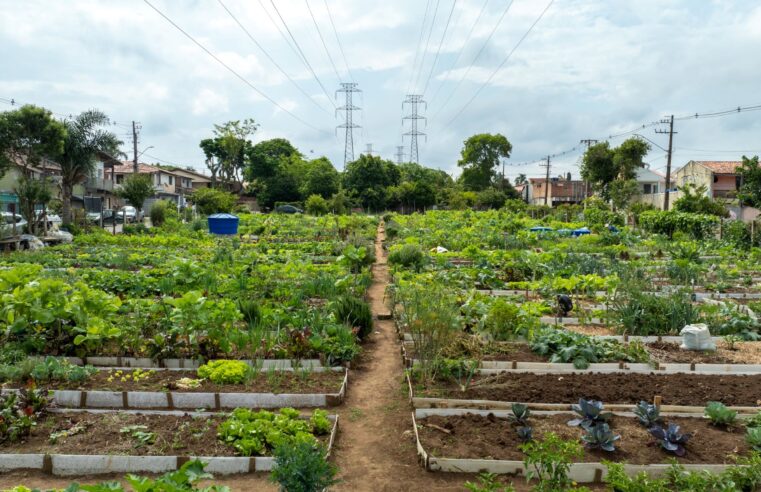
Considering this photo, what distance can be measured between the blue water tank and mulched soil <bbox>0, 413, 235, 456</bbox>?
64.2 feet

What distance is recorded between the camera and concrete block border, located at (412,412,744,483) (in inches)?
157

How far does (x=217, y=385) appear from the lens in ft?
18.1

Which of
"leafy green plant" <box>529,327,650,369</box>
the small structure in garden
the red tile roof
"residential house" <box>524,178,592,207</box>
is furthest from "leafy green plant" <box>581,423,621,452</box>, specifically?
"residential house" <box>524,178,592,207</box>

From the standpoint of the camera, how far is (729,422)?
4707 millimetres

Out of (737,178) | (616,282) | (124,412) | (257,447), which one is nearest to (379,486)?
(257,447)

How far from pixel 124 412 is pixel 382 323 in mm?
4565

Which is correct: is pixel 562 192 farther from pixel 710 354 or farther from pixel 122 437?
pixel 122 437

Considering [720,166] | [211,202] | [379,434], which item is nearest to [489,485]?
[379,434]

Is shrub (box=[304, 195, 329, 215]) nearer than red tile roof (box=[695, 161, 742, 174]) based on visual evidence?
Yes

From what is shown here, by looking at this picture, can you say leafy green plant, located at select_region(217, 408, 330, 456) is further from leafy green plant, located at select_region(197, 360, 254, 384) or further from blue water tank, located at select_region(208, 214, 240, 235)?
blue water tank, located at select_region(208, 214, 240, 235)

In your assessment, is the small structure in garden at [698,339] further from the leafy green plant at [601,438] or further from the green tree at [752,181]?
the green tree at [752,181]

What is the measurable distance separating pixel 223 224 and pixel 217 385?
19.3m

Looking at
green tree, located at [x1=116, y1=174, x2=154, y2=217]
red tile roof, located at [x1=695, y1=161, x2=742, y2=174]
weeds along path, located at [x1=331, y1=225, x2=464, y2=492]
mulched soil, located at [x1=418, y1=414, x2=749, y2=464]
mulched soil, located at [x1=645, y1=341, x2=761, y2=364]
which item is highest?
red tile roof, located at [x1=695, y1=161, x2=742, y2=174]

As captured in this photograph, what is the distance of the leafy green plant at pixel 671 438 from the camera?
4184 millimetres
